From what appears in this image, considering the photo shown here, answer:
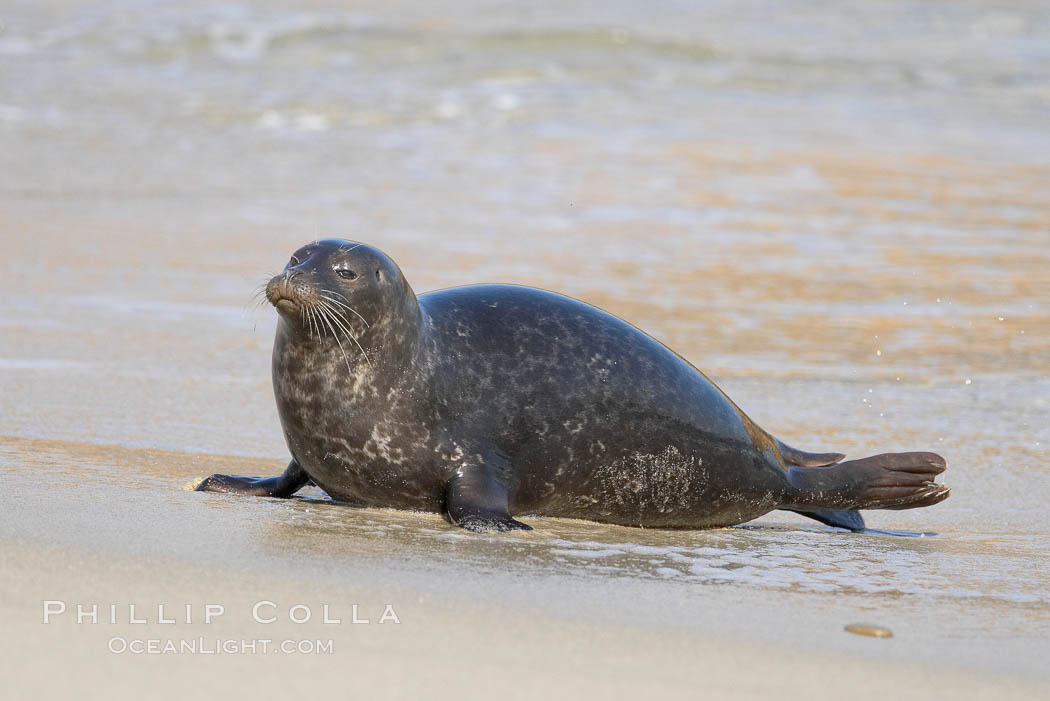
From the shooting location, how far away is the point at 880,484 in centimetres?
499

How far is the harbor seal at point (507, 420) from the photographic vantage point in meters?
4.43

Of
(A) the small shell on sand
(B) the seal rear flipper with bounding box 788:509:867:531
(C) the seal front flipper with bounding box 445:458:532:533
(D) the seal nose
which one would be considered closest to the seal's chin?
(D) the seal nose

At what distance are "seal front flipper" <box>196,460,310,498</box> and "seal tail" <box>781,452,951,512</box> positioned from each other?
5.37 feet

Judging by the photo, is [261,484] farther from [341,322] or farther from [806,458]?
[806,458]

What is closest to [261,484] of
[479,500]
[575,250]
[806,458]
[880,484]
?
[479,500]

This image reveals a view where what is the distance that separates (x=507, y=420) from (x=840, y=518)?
125 cm

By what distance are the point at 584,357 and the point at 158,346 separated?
308 cm

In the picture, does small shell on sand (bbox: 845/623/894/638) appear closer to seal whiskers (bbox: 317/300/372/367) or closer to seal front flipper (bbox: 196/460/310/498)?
seal whiskers (bbox: 317/300/372/367)

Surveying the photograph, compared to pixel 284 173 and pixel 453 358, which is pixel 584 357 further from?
pixel 284 173

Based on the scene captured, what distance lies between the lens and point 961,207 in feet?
39.0

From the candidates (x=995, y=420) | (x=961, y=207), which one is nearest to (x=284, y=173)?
(x=961, y=207)

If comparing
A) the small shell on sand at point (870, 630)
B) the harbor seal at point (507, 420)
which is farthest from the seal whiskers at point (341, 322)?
the small shell on sand at point (870, 630)

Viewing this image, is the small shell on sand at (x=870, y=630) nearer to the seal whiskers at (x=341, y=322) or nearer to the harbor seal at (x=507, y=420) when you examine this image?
the harbor seal at (x=507, y=420)

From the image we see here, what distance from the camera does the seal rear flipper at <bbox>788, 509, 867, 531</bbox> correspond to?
197 inches
